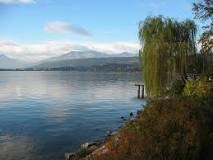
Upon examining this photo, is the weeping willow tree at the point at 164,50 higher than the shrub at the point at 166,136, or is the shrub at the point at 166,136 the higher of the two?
the weeping willow tree at the point at 164,50

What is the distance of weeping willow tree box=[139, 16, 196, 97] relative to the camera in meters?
34.2

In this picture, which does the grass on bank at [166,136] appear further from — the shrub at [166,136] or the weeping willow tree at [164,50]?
the weeping willow tree at [164,50]

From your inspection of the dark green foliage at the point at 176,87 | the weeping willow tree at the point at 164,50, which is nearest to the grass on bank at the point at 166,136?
the dark green foliage at the point at 176,87

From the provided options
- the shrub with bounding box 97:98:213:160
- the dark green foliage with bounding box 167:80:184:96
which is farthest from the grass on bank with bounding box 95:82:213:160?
the dark green foliage with bounding box 167:80:184:96

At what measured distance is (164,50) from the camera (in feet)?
112

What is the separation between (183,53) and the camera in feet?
113

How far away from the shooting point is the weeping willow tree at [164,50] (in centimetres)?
3419

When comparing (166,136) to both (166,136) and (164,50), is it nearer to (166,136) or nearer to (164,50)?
(166,136)

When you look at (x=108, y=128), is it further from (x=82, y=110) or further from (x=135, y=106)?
(x=135, y=106)

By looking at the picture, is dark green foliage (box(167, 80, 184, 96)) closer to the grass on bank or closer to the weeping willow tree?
the weeping willow tree

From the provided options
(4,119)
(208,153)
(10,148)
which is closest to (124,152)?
(208,153)

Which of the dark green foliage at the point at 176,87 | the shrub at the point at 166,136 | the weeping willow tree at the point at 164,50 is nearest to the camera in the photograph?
the shrub at the point at 166,136

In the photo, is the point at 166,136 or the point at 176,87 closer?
the point at 166,136

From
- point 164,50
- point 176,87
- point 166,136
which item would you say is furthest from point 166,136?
point 164,50
